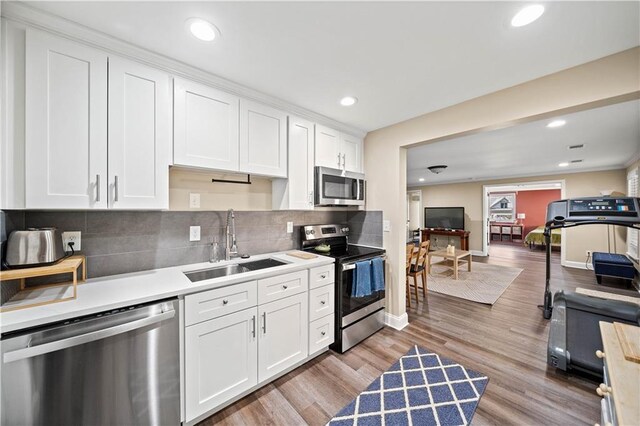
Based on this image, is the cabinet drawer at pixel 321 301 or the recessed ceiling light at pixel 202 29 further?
the cabinet drawer at pixel 321 301

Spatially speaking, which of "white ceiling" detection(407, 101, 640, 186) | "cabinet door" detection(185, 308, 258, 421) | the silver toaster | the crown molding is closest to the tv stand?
"white ceiling" detection(407, 101, 640, 186)

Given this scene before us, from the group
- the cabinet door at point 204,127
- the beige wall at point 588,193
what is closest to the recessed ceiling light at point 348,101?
the cabinet door at point 204,127

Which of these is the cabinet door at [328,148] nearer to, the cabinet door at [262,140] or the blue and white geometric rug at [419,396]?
the cabinet door at [262,140]

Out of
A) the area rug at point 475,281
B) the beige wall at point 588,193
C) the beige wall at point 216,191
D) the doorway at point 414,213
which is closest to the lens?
the beige wall at point 216,191

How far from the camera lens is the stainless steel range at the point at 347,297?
7.78ft

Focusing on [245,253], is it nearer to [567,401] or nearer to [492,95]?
[492,95]

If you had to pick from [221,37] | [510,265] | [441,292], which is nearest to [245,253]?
[221,37]

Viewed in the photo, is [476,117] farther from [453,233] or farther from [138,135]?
[453,233]

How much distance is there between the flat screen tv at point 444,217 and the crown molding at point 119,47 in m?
7.62

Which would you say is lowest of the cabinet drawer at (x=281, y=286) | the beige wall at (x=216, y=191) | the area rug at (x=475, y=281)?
the area rug at (x=475, y=281)

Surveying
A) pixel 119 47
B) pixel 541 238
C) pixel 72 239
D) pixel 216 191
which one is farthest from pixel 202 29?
pixel 541 238

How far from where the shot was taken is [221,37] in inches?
56.7

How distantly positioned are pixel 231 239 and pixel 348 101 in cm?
175

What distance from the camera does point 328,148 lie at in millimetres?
2719
